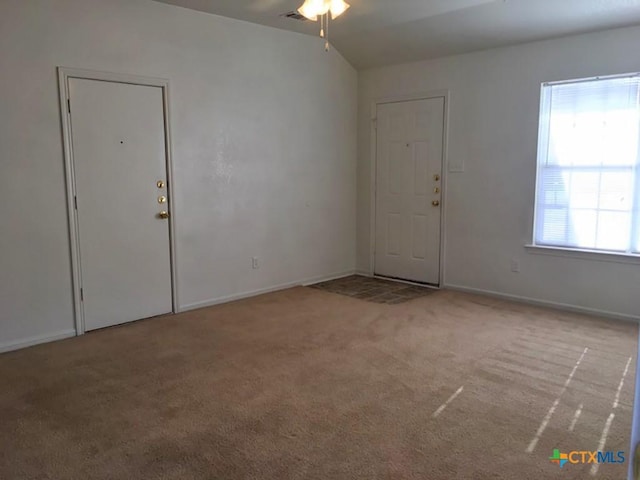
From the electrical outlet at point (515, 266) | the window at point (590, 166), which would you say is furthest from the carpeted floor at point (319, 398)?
the window at point (590, 166)

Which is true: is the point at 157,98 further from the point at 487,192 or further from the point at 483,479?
the point at 483,479

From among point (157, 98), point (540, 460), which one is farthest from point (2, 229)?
point (540, 460)

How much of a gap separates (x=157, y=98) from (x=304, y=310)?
2247 mm

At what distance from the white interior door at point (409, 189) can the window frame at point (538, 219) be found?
1.01 meters

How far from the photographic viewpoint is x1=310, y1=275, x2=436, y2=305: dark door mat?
16.6ft

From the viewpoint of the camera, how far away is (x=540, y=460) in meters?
2.27

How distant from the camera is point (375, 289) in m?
5.44

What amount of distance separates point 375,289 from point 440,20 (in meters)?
2.70

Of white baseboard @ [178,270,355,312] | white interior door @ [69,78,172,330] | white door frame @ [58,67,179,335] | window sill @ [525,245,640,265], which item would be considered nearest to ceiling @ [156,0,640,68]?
white door frame @ [58,67,179,335]

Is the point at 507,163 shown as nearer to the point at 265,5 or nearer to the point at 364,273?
the point at 364,273

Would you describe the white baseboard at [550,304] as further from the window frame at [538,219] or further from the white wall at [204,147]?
the white wall at [204,147]

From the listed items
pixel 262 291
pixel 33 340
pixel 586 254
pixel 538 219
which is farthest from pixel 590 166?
pixel 33 340

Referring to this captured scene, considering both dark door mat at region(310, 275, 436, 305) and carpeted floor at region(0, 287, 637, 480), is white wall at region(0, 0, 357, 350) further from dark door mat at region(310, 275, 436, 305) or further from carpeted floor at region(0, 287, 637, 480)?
carpeted floor at region(0, 287, 637, 480)

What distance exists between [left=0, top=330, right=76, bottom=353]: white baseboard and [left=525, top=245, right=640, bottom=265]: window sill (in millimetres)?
4091
